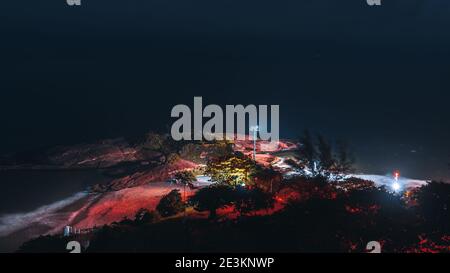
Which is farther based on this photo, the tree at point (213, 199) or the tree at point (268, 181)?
the tree at point (268, 181)

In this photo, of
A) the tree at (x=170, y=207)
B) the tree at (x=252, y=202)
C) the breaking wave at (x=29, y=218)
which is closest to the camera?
the tree at (x=252, y=202)

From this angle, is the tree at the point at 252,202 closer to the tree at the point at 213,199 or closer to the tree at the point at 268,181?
the tree at the point at 213,199

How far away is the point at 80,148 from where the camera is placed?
155ft

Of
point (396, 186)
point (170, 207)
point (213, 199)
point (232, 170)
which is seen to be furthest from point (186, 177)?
point (396, 186)

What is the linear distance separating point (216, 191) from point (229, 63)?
13826 cm

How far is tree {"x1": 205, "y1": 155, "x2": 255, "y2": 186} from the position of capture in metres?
30.2

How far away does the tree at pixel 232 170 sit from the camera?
30.2 meters

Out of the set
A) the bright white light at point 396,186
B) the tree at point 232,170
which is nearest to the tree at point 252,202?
the tree at point 232,170

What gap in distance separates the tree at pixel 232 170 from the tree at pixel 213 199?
4422mm

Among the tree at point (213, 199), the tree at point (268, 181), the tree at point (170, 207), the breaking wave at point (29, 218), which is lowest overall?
the breaking wave at point (29, 218)

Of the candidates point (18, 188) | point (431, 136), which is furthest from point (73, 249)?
point (431, 136)

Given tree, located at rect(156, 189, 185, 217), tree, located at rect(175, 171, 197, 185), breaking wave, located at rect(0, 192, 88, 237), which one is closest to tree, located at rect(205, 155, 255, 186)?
tree, located at rect(175, 171, 197, 185)

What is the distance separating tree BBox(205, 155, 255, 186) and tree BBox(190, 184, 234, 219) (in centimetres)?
442

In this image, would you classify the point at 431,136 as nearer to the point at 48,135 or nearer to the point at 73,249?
the point at 73,249
